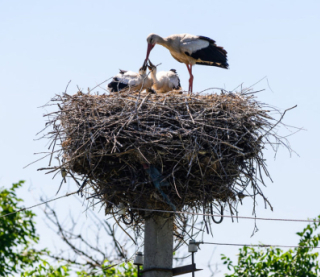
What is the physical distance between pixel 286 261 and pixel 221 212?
9.50ft

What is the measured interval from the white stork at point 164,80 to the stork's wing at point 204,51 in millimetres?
382

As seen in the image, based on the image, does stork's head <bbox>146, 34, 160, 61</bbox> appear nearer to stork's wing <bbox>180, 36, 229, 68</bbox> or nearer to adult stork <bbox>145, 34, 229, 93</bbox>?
adult stork <bbox>145, 34, 229, 93</bbox>

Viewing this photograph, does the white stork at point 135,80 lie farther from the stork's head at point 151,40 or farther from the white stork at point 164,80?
the stork's head at point 151,40

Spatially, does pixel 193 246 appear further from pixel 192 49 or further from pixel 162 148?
pixel 192 49

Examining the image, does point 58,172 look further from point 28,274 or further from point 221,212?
point 28,274

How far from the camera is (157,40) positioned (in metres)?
10.9

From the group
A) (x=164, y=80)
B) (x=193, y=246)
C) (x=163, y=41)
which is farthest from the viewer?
(x=163, y=41)

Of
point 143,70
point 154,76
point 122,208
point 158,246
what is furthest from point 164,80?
point 158,246

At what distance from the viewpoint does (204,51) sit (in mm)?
10523

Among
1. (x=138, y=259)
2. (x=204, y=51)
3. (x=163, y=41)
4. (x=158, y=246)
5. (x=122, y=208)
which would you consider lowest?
(x=138, y=259)

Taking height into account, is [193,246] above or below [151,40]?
below

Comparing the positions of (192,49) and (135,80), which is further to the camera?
(192,49)

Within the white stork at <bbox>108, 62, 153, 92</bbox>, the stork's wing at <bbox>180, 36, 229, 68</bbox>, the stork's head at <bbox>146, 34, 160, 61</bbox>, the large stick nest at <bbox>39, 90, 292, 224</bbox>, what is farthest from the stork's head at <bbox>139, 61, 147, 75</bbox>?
the large stick nest at <bbox>39, 90, 292, 224</bbox>

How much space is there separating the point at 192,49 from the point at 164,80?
0.57m
